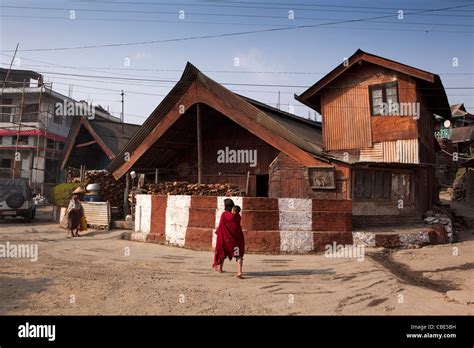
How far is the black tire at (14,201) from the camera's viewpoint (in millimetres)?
17688

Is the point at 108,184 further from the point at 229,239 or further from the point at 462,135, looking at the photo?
the point at 462,135

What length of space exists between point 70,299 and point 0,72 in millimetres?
38682

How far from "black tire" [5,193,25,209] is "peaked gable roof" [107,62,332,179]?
4.64 meters

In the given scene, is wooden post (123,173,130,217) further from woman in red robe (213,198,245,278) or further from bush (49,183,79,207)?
woman in red robe (213,198,245,278)

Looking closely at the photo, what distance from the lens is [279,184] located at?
13.2 metres

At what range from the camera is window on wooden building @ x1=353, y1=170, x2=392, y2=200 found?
1348 centimetres

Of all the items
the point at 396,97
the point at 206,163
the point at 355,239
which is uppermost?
the point at 396,97

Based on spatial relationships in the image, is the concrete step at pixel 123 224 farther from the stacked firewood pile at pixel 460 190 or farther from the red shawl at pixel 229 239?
the stacked firewood pile at pixel 460 190

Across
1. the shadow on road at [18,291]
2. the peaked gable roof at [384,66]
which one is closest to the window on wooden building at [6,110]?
the peaked gable roof at [384,66]

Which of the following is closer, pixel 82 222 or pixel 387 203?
pixel 387 203

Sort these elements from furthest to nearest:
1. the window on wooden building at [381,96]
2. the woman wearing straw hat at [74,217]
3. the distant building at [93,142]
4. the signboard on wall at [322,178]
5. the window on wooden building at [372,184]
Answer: the distant building at [93,142] → the window on wooden building at [381,96] → the woman wearing straw hat at [74,217] → the window on wooden building at [372,184] → the signboard on wall at [322,178]

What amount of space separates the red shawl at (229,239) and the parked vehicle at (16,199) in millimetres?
13651

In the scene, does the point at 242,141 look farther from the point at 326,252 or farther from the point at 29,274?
the point at 29,274
